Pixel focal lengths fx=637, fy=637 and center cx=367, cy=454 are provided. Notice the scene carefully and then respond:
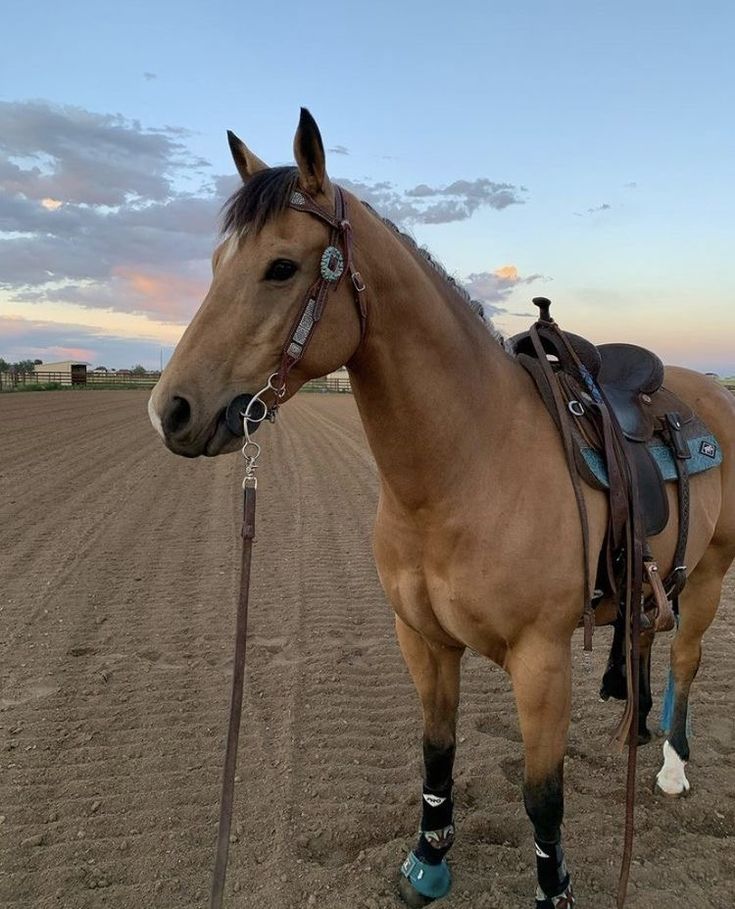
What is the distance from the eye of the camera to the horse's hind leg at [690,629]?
3486 millimetres

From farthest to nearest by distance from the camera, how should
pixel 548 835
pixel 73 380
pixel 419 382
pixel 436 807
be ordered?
pixel 73 380
pixel 436 807
pixel 548 835
pixel 419 382

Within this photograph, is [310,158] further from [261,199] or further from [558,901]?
[558,901]

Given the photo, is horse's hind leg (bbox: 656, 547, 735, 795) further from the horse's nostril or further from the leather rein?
the horse's nostril

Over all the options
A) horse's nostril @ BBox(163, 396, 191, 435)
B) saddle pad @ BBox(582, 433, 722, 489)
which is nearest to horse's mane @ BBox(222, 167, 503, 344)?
horse's nostril @ BBox(163, 396, 191, 435)

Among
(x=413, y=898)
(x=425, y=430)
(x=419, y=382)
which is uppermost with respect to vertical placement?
(x=419, y=382)

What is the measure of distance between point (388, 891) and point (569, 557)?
167 centimetres

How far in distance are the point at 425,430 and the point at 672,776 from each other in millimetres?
2572

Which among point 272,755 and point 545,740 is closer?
point 545,740

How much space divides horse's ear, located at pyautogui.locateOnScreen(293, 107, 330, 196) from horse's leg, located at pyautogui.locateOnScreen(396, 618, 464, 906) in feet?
5.89

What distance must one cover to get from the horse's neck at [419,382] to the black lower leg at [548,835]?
3.95 feet

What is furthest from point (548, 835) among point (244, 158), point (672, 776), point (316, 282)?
point (244, 158)

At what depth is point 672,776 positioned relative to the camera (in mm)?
3410

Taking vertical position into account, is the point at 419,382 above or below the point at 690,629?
above

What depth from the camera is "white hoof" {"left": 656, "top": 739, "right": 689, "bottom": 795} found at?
3.38m
